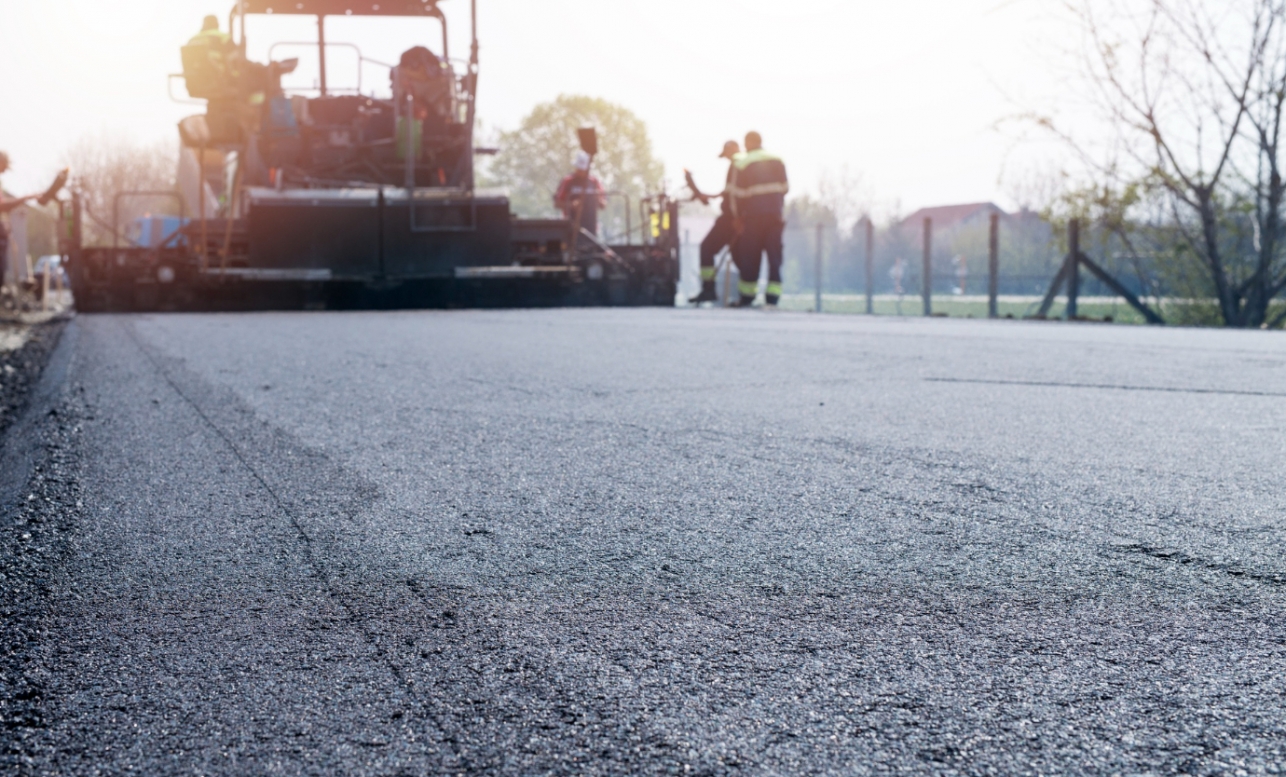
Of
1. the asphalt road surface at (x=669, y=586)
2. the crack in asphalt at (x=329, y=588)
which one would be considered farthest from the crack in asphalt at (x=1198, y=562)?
the crack in asphalt at (x=329, y=588)

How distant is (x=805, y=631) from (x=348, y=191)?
12.9m

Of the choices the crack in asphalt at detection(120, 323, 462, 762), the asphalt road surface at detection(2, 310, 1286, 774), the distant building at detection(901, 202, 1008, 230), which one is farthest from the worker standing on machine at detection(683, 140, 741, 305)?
the distant building at detection(901, 202, 1008, 230)

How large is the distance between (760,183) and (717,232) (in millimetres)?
1590

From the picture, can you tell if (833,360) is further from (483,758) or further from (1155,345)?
(483,758)

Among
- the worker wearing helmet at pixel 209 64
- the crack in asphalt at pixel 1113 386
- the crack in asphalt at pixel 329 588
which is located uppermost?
the worker wearing helmet at pixel 209 64

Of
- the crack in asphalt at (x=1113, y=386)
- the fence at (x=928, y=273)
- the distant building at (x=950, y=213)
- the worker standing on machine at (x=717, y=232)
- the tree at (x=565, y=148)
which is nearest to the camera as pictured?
the crack in asphalt at (x=1113, y=386)

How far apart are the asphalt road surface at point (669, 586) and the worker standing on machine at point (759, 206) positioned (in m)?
10.2

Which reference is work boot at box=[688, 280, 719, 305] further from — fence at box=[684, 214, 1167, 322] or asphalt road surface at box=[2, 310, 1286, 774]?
asphalt road surface at box=[2, 310, 1286, 774]

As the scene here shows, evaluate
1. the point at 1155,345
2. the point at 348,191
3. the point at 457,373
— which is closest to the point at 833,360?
the point at 457,373

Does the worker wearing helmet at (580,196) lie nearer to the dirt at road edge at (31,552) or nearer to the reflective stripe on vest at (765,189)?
the reflective stripe on vest at (765,189)

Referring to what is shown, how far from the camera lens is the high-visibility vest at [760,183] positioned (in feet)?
50.8

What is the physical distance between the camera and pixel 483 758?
5.30 feet

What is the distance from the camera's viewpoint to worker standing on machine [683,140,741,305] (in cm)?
1661

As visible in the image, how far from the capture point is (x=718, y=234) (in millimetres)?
17094
